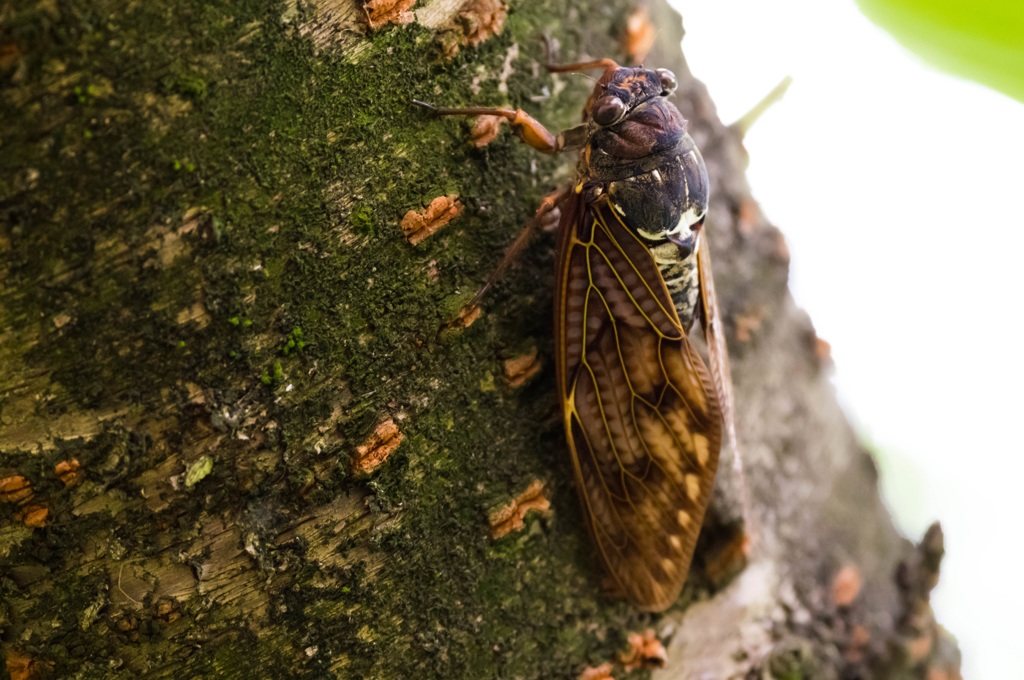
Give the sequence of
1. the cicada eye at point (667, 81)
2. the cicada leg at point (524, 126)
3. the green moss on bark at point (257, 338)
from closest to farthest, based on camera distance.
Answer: the green moss on bark at point (257, 338) < the cicada leg at point (524, 126) < the cicada eye at point (667, 81)

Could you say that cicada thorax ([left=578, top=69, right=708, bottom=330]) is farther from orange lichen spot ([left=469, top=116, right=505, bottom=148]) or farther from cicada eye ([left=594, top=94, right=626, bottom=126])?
orange lichen spot ([left=469, top=116, right=505, bottom=148])

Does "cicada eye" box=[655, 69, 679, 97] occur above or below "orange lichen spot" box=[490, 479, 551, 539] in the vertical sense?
above

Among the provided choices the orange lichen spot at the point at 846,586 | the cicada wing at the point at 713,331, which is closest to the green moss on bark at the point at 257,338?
the cicada wing at the point at 713,331

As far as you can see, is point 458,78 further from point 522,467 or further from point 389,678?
point 389,678

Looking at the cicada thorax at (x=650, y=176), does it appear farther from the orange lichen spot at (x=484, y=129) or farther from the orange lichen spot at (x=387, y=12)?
the orange lichen spot at (x=387, y=12)

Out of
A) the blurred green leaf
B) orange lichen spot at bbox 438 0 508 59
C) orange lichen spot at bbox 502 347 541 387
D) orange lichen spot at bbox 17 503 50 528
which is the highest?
the blurred green leaf

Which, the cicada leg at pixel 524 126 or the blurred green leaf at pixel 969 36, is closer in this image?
the blurred green leaf at pixel 969 36

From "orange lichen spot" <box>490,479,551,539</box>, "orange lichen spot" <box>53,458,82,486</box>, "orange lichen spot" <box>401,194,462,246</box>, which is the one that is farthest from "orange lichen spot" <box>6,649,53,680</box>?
"orange lichen spot" <box>401,194,462,246</box>
